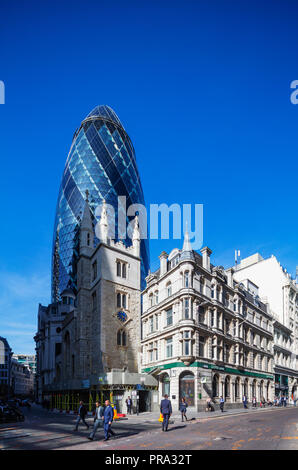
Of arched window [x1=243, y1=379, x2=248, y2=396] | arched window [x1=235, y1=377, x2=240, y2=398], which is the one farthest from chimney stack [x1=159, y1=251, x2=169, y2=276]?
arched window [x1=243, y1=379, x2=248, y2=396]

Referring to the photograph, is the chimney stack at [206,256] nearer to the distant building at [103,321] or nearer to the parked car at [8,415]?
the distant building at [103,321]

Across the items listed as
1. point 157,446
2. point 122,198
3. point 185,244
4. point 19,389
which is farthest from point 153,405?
point 19,389

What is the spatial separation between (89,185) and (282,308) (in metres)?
69.5

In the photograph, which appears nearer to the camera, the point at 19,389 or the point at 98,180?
the point at 98,180

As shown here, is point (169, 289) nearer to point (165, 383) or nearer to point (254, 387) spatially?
point (165, 383)

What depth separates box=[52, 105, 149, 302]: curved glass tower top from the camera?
122m

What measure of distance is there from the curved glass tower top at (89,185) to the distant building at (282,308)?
43.5m

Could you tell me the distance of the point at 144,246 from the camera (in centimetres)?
13125

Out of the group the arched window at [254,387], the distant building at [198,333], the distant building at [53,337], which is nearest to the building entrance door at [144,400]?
the distant building at [198,333]

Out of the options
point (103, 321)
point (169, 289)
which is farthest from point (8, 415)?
Result: point (169, 289)

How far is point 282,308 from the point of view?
263 feet

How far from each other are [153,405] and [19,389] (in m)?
176

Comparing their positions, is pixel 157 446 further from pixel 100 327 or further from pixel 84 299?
pixel 84 299

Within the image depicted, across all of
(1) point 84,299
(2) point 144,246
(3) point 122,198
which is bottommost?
(1) point 84,299
